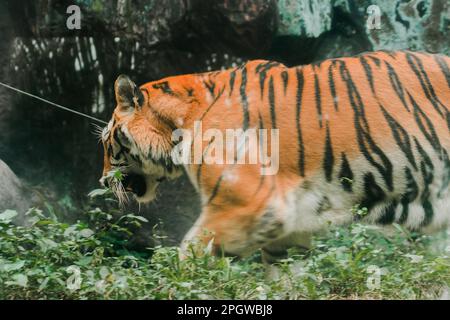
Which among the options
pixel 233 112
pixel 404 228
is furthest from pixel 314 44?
pixel 404 228

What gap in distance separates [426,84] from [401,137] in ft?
1.37

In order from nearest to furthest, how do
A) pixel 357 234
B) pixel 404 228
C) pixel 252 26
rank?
pixel 357 234 → pixel 404 228 → pixel 252 26

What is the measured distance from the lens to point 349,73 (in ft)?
18.1

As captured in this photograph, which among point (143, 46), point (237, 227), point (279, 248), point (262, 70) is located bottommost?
point (279, 248)

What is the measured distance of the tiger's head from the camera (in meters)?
5.61

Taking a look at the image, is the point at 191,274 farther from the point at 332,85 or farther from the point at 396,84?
the point at 396,84

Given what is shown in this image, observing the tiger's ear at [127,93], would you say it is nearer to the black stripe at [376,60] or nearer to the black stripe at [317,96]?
the black stripe at [317,96]

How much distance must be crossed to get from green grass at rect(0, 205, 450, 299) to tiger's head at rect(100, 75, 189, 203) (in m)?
0.84

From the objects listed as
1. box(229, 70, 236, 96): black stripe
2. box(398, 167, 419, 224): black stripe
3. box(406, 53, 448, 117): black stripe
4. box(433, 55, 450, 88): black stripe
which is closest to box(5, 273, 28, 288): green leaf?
box(229, 70, 236, 96): black stripe

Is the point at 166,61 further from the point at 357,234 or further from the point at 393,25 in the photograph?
the point at 357,234

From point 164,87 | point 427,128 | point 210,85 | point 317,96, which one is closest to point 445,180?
point 427,128

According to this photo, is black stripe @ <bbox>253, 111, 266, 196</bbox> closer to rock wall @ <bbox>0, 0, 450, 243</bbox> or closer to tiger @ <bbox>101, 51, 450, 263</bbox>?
tiger @ <bbox>101, 51, 450, 263</bbox>

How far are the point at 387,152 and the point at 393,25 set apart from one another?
1.61m

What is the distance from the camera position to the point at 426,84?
5.45 m
